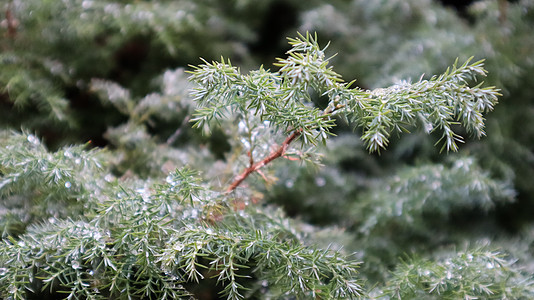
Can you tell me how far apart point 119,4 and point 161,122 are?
454 millimetres

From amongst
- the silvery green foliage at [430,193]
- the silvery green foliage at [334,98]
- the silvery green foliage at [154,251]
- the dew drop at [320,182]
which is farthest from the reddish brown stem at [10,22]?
the silvery green foliage at [430,193]

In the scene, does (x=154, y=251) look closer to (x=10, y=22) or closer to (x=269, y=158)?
(x=269, y=158)

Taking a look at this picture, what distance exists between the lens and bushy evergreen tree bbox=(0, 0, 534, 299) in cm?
68

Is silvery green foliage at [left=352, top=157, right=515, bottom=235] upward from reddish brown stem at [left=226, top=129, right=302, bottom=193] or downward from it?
downward

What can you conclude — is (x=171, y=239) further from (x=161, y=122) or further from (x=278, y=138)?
(x=161, y=122)

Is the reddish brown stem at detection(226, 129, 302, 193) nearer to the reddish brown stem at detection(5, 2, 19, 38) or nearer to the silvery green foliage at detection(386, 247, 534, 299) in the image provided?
the silvery green foliage at detection(386, 247, 534, 299)

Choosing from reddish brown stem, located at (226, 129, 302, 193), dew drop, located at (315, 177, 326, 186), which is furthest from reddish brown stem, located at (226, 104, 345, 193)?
dew drop, located at (315, 177, 326, 186)

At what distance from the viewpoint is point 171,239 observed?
26.4 inches

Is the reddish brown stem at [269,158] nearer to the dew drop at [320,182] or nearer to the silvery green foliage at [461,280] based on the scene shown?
the silvery green foliage at [461,280]

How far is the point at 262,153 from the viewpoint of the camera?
2.91ft

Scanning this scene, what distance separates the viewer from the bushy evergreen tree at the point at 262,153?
68 centimetres

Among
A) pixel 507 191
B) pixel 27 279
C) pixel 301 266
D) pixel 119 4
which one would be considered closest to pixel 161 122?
pixel 119 4

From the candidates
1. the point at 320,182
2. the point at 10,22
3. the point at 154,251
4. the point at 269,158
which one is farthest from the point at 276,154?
the point at 10,22

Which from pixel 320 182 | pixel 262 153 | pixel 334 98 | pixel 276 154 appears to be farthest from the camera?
pixel 320 182
